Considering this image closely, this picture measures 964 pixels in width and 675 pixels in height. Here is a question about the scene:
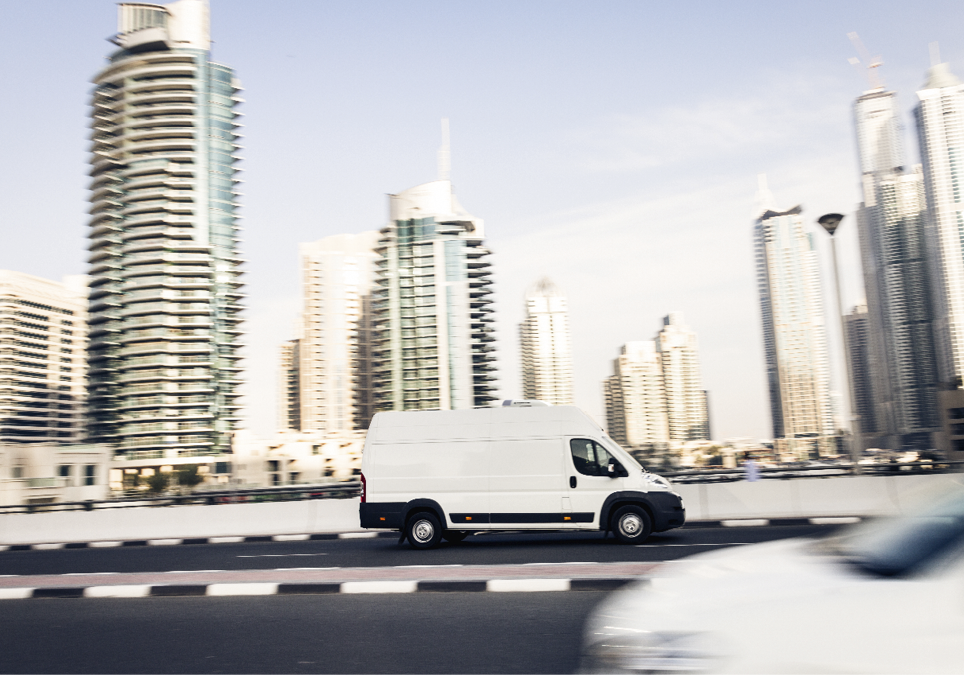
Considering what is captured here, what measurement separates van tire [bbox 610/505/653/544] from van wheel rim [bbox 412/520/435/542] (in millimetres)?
3064

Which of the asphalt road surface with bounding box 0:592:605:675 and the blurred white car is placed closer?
the blurred white car

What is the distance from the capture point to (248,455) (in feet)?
514

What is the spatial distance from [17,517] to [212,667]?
18679 millimetres

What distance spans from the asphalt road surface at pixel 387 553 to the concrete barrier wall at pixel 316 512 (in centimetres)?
238

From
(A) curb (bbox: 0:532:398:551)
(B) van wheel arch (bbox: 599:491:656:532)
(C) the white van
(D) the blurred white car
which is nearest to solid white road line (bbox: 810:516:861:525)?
(C) the white van

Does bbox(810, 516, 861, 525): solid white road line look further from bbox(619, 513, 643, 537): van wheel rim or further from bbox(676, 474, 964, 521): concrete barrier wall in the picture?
bbox(619, 513, 643, 537): van wheel rim

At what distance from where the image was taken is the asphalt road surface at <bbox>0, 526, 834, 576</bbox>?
11578 millimetres

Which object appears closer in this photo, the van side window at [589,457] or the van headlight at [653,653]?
the van headlight at [653,653]

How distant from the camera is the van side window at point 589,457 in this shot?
13.1 meters

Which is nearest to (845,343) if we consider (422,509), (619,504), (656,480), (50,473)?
(656,480)

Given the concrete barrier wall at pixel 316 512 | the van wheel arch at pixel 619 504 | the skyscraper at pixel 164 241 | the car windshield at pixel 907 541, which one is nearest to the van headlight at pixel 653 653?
the car windshield at pixel 907 541

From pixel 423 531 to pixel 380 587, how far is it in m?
4.68

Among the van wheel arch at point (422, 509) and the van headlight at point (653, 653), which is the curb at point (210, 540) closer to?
the van wheel arch at point (422, 509)

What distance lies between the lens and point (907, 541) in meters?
3.50
